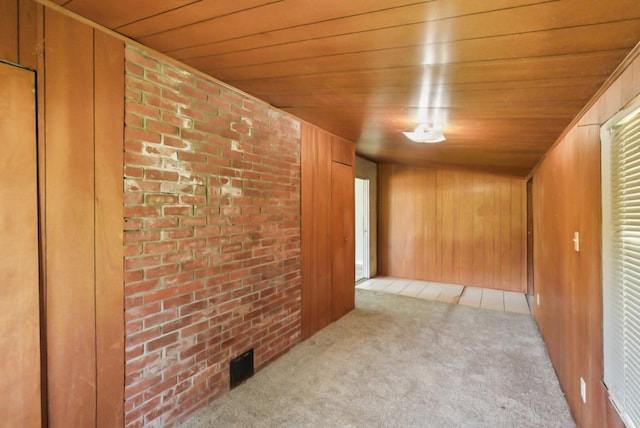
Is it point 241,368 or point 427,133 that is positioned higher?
point 427,133

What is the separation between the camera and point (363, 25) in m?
1.28

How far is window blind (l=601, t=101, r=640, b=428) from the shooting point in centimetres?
120

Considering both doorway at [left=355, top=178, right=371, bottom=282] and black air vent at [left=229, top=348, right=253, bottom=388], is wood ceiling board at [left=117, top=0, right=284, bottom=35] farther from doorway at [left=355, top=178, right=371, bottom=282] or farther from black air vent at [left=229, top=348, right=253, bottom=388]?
doorway at [left=355, top=178, right=371, bottom=282]

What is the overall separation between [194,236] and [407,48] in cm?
159

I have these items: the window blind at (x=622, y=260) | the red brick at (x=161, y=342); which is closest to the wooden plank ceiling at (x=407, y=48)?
the window blind at (x=622, y=260)

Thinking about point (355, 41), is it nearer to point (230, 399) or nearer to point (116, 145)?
point (116, 145)

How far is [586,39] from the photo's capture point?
120 centimetres

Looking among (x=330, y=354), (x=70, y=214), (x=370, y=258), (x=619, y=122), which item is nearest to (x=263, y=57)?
(x=70, y=214)

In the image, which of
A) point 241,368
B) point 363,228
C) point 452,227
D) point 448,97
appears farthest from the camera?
point 363,228

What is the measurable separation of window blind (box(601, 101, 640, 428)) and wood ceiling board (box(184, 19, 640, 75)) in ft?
0.98

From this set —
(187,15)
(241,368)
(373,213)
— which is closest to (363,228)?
(373,213)

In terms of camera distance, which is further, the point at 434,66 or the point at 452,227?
the point at 452,227

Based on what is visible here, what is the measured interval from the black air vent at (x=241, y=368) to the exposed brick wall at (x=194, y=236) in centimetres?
6

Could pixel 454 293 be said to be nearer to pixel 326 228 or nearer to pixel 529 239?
pixel 529 239
